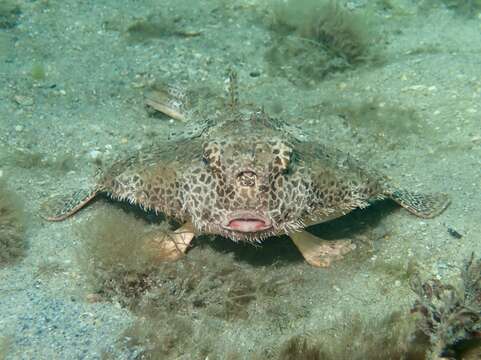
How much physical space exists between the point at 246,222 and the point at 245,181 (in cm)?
42

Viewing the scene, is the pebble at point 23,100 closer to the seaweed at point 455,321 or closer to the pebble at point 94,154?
the pebble at point 94,154

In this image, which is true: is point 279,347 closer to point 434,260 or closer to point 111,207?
point 434,260

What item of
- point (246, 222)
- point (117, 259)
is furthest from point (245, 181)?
point (117, 259)

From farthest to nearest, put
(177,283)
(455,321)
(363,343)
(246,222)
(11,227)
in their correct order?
1. (11,227)
2. (177,283)
3. (246,222)
4. (363,343)
5. (455,321)

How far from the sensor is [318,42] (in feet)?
34.2

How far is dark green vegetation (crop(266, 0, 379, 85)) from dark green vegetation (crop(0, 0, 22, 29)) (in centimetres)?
574

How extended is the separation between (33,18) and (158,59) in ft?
10.6

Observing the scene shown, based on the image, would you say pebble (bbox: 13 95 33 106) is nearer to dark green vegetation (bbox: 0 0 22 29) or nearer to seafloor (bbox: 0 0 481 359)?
seafloor (bbox: 0 0 481 359)

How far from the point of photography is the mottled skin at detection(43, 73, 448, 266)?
4.95 metres

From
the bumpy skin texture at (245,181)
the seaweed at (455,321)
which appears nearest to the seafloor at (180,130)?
the seaweed at (455,321)

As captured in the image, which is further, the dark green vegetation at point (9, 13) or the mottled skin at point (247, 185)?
the dark green vegetation at point (9, 13)

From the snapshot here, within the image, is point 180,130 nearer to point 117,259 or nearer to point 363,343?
point 117,259

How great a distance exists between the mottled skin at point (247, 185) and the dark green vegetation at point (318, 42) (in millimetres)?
3962

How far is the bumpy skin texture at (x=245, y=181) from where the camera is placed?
4.95 m
